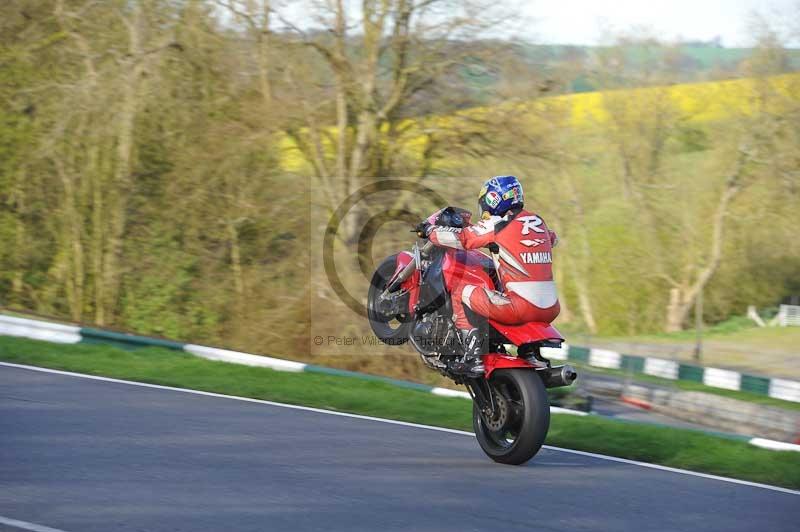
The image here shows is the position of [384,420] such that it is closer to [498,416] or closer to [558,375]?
[498,416]

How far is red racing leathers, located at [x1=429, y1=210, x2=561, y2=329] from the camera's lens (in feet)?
25.0

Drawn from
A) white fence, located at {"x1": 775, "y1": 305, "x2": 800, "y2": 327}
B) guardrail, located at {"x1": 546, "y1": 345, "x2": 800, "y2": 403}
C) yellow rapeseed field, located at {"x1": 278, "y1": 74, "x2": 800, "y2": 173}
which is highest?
yellow rapeseed field, located at {"x1": 278, "y1": 74, "x2": 800, "y2": 173}

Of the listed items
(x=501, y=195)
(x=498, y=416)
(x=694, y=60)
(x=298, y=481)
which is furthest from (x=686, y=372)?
(x=298, y=481)

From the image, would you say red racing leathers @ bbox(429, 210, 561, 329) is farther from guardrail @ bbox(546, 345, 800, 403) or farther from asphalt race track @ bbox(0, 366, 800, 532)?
guardrail @ bbox(546, 345, 800, 403)

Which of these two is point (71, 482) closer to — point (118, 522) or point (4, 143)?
point (118, 522)

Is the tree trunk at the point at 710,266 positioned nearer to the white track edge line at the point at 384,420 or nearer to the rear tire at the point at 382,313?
the rear tire at the point at 382,313

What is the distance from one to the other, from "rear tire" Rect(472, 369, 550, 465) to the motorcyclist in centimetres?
28

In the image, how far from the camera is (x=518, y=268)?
760 cm

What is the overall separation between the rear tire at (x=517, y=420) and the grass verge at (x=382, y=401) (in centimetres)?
139

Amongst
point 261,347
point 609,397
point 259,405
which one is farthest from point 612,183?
point 259,405

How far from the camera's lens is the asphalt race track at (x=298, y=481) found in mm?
5645

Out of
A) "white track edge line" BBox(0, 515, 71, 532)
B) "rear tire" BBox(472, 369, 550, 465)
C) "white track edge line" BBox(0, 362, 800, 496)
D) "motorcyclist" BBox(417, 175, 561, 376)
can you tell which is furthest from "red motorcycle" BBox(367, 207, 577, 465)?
"white track edge line" BBox(0, 515, 71, 532)

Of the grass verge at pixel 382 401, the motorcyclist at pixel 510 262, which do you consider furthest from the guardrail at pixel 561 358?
the motorcyclist at pixel 510 262

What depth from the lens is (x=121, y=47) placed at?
21.4 m
